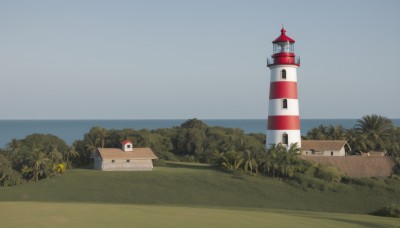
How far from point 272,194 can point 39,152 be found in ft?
A: 77.8

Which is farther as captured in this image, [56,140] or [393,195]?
[56,140]

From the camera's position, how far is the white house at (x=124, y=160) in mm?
57062

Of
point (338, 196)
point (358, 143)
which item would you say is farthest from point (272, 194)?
point (358, 143)

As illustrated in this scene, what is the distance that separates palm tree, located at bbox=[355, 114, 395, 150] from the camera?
2598 inches

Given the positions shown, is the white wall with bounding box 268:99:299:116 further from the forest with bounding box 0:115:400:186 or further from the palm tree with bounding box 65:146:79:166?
the palm tree with bounding box 65:146:79:166

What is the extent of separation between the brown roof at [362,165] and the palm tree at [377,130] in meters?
9.86

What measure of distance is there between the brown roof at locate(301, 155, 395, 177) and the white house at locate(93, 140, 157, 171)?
60.8 ft

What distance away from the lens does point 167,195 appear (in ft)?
156

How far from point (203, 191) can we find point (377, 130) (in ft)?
94.7

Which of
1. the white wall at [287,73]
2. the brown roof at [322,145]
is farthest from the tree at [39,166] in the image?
the brown roof at [322,145]

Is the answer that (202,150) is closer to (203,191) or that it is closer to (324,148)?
(324,148)

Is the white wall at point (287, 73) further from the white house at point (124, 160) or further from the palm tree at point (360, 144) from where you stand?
the white house at point (124, 160)

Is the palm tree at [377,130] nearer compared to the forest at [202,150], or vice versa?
the forest at [202,150]

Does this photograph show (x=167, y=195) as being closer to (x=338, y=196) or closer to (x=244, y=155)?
(x=244, y=155)
